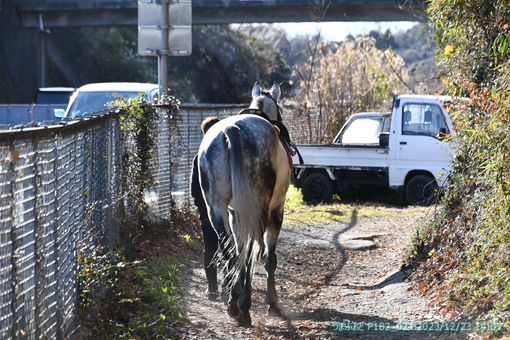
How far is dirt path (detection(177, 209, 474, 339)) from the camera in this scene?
5750 mm

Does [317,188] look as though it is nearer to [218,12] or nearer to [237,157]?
[237,157]

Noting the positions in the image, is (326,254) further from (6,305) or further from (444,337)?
(6,305)

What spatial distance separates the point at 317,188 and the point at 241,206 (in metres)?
8.86

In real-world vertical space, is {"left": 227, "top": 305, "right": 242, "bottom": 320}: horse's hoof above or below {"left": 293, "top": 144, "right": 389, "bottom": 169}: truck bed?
below

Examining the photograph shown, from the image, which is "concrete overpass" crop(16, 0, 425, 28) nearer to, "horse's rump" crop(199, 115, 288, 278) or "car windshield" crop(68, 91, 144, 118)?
"car windshield" crop(68, 91, 144, 118)

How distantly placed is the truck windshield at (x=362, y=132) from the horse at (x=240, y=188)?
28.8ft

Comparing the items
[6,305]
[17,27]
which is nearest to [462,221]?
[6,305]

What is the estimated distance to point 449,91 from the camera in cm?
729

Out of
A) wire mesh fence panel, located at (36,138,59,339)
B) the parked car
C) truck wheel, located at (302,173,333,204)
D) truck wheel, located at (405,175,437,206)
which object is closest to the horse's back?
wire mesh fence panel, located at (36,138,59,339)

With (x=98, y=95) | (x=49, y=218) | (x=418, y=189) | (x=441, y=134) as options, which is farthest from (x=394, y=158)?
(x=49, y=218)

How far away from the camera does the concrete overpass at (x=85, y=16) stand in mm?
30647

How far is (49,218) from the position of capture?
12.6 feet

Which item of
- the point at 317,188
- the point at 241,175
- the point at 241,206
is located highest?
the point at 241,175

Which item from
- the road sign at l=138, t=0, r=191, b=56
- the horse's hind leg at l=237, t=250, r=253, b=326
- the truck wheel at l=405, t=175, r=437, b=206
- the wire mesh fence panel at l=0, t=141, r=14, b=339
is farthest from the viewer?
the truck wheel at l=405, t=175, r=437, b=206
